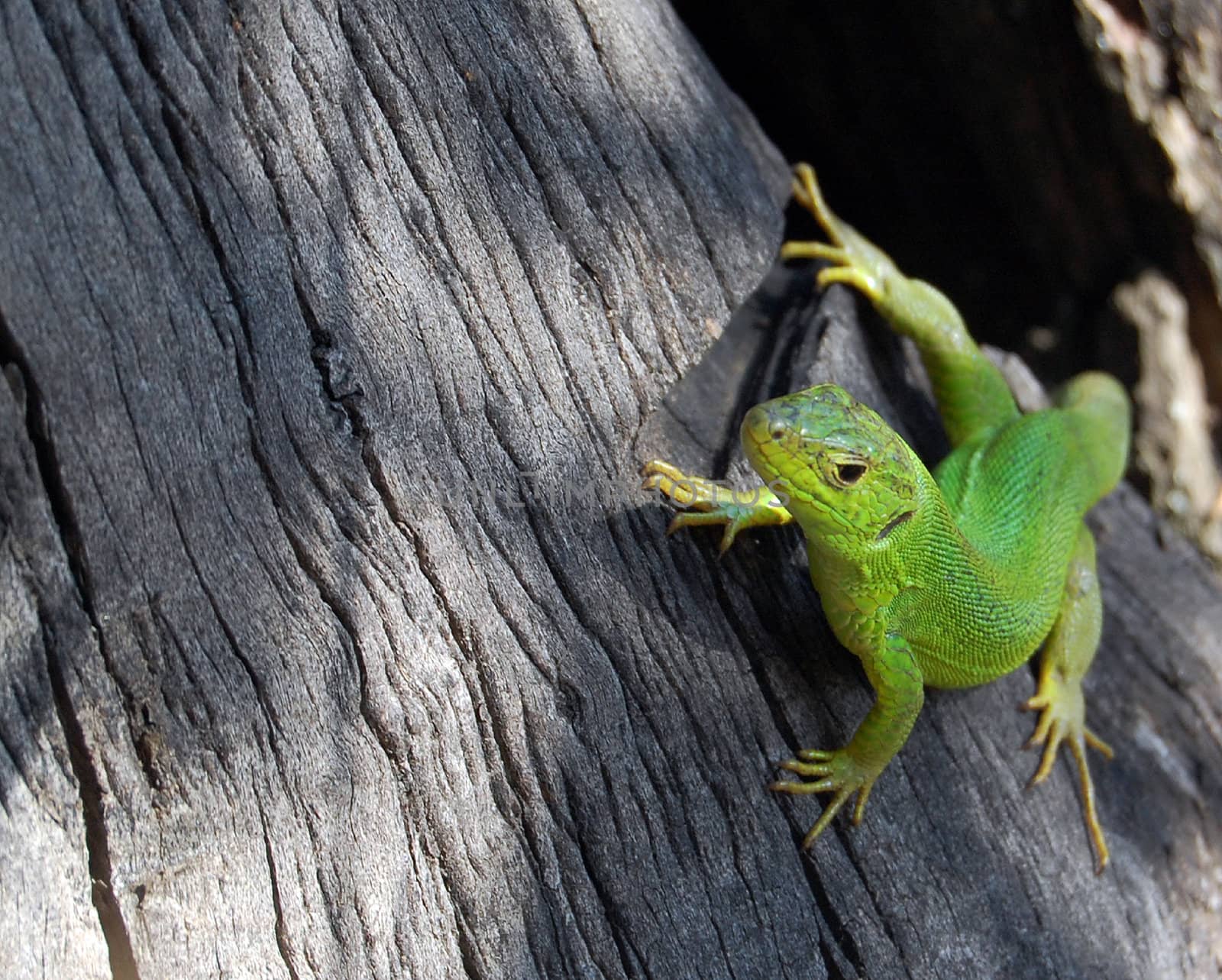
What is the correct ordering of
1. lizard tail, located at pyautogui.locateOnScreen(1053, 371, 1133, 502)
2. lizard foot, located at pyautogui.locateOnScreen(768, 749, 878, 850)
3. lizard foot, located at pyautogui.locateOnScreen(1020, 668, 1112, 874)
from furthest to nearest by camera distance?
lizard tail, located at pyautogui.locateOnScreen(1053, 371, 1133, 502) → lizard foot, located at pyautogui.locateOnScreen(1020, 668, 1112, 874) → lizard foot, located at pyautogui.locateOnScreen(768, 749, 878, 850)

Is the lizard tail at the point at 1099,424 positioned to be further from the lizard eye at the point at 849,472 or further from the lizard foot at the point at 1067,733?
the lizard eye at the point at 849,472

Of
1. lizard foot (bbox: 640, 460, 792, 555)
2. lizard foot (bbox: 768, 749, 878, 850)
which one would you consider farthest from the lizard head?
lizard foot (bbox: 768, 749, 878, 850)

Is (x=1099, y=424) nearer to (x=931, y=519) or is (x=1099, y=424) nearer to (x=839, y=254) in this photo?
(x=839, y=254)

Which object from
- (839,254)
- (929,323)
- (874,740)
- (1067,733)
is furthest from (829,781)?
(839,254)

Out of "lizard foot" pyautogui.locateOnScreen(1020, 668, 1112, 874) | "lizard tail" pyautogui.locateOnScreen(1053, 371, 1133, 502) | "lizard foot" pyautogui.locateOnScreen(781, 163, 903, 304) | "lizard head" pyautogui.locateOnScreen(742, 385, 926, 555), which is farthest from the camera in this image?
"lizard tail" pyautogui.locateOnScreen(1053, 371, 1133, 502)

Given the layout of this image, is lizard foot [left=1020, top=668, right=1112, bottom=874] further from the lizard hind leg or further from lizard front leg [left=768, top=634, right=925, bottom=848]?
lizard front leg [left=768, top=634, right=925, bottom=848]

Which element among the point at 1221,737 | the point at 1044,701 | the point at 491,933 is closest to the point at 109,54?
the point at 491,933

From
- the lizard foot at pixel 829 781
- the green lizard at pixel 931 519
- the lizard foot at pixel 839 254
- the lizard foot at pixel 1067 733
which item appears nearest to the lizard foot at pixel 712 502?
the green lizard at pixel 931 519
